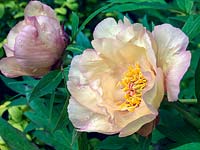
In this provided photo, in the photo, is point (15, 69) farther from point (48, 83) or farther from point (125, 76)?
point (125, 76)

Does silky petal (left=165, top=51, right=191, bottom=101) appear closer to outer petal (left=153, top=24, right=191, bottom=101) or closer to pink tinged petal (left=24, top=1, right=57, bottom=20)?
outer petal (left=153, top=24, right=191, bottom=101)

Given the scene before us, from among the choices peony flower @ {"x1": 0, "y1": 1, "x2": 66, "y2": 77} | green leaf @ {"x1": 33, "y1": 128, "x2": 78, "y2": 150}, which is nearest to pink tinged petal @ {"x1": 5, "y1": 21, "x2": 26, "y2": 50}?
peony flower @ {"x1": 0, "y1": 1, "x2": 66, "y2": 77}

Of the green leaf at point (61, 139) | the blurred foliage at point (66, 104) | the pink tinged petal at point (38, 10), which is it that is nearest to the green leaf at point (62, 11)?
the blurred foliage at point (66, 104)

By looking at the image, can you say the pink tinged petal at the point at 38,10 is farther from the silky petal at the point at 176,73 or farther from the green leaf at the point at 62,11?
the green leaf at the point at 62,11

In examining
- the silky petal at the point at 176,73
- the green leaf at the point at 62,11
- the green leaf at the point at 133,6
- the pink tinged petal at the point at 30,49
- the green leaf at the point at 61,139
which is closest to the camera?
the silky petal at the point at 176,73

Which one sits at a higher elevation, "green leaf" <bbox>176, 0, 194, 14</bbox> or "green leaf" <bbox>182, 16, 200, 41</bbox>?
"green leaf" <bbox>182, 16, 200, 41</bbox>
